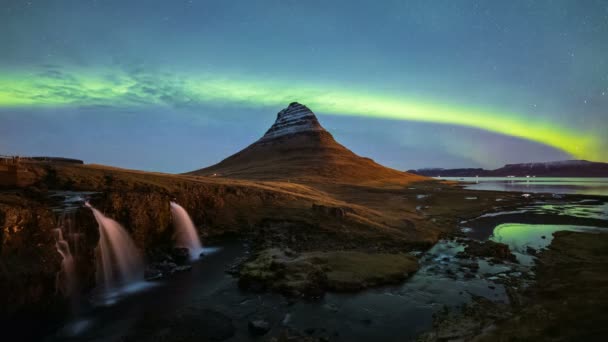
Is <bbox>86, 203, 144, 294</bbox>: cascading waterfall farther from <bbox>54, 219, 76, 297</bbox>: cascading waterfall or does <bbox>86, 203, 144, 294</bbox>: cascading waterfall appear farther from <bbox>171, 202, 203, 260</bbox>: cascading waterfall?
<bbox>171, 202, 203, 260</bbox>: cascading waterfall

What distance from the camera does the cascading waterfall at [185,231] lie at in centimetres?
3145

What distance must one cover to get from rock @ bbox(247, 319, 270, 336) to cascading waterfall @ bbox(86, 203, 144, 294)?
449 inches

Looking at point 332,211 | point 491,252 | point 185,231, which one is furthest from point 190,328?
point 332,211

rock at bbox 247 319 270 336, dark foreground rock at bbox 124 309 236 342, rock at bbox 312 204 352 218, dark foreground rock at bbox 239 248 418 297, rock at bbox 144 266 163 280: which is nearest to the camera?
dark foreground rock at bbox 124 309 236 342

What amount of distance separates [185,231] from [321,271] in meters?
17.1

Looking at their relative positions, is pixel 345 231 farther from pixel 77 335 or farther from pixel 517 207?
pixel 517 207

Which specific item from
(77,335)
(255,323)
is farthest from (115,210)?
(255,323)

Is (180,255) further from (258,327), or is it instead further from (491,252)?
(491,252)

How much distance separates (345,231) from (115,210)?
870 inches

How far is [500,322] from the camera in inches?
572

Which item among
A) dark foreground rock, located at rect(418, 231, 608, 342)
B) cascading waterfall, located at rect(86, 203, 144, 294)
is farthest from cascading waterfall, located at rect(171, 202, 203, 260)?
dark foreground rock, located at rect(418, 231, 608, 342)

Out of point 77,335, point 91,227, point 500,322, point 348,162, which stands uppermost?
point 348,162

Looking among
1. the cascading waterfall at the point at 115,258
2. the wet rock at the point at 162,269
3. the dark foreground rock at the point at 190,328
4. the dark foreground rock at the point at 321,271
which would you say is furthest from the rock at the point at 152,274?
the dark foreground rock at the point at 190,328

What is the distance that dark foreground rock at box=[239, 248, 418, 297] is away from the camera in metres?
20.8
